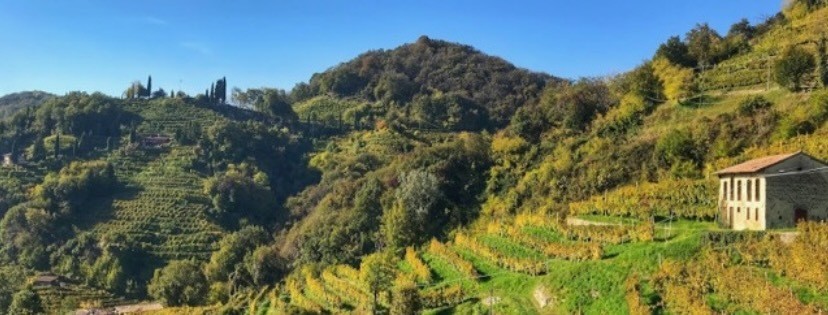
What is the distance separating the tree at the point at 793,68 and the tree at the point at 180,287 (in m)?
43.2

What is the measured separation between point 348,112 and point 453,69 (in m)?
27.5

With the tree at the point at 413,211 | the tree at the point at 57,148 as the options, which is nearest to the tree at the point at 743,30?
the tree at the point at 413,211

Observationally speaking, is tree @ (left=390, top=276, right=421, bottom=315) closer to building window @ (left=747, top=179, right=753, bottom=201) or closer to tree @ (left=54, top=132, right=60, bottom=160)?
building window @ (left=747, top=179, right=753, bottom=201)

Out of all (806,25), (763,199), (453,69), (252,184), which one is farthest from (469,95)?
(763,199)

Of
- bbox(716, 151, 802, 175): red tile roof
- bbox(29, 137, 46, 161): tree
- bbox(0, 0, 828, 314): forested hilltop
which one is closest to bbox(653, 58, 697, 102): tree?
bbox(0, 0, 828, 314): forested hilltop

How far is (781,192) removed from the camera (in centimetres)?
2672

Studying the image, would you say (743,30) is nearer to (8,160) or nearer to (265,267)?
(265,267)

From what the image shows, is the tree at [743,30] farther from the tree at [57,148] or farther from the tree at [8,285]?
the tree at [57,148]

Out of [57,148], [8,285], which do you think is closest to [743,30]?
[8,285]

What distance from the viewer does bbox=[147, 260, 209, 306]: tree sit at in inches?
2217

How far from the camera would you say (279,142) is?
335ft

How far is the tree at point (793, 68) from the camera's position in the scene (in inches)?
1654

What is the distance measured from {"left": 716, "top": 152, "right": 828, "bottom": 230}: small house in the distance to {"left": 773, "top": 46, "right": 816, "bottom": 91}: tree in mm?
16646

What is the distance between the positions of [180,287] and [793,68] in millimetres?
45107
